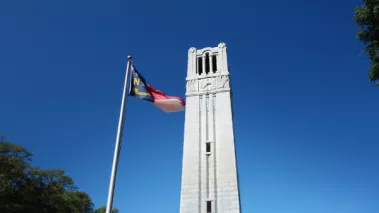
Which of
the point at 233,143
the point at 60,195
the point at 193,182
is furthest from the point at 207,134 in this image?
the point at 60,195

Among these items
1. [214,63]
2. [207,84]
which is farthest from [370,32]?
[214,63]

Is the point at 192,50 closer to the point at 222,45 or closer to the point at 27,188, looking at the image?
the point at 222,45

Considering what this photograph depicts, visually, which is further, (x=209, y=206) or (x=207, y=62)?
(x=207, y=62)

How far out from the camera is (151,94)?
15.0 meters

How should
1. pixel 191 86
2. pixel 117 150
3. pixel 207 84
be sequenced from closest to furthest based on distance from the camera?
1. pixel 117 150
2. pixel 207 84
3. pixel 191 86

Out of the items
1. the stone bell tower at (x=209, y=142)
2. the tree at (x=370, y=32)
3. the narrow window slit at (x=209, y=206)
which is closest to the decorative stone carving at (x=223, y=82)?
the stone bell tower at (x=209, y=142)

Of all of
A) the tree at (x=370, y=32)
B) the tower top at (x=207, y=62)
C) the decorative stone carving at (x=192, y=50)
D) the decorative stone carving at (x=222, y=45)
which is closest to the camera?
the tree at (x=370, y=32)

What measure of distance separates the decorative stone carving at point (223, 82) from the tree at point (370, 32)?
19.3 meters

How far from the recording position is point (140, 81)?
48.4ft

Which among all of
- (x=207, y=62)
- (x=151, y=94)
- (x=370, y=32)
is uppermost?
(x=207, y=62)

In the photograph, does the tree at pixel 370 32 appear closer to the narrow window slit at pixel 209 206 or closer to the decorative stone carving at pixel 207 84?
the narrow window slit at pixel 209 206

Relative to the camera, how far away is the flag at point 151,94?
47.5 ft

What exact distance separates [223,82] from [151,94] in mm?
20581

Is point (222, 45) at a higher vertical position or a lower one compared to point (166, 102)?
higher
